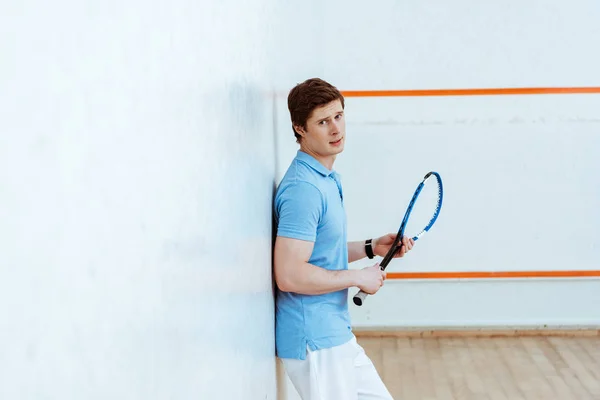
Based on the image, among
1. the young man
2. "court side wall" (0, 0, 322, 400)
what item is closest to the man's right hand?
the young man

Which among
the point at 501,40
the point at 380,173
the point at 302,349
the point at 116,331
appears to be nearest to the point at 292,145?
the point at 302,349

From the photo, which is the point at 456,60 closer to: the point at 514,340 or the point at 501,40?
the point at 501,40

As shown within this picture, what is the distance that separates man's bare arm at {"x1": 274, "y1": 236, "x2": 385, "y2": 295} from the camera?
1.69 metres

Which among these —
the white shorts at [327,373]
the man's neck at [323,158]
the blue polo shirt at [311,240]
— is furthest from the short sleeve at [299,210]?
the white shorts at [327,373]

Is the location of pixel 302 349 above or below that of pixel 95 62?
below

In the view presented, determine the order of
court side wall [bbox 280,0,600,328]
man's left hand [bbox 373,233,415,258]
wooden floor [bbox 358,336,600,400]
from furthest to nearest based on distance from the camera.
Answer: court side wall [bbox 280,0,600,328], wooden floor [bbox 358,336,600,400], man's left hand [bbox 373,233,415,258]

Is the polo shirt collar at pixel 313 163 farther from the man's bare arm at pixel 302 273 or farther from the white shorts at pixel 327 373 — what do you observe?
the white shorts at pixel 327 373

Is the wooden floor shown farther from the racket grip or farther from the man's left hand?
the racket grip

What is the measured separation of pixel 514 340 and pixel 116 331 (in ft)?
11.3

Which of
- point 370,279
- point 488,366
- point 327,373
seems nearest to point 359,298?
point 370,279

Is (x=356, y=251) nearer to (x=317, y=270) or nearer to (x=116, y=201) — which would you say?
(x=317, y=270)

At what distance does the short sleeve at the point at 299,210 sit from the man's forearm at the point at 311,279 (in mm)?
63

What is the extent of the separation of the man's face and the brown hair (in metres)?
0.01

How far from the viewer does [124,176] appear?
484mm
